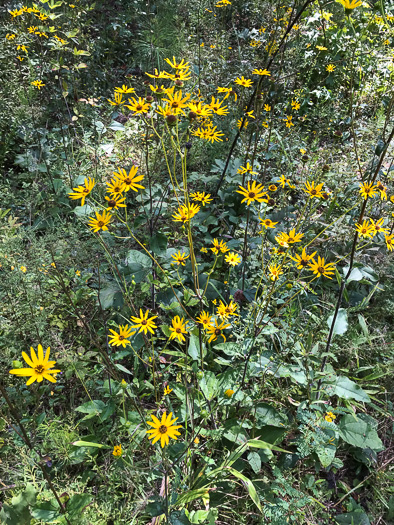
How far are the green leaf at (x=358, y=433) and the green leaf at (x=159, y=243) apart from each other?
100cm

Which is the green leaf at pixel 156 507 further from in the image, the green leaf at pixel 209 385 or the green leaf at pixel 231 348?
the green leaf at pixel 231 348

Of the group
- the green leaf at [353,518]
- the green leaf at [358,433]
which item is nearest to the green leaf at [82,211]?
the green leaf at [358,433]

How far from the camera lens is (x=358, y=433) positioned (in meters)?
1.31

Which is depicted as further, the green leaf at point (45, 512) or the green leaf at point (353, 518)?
the green leaf at point (353, 518)

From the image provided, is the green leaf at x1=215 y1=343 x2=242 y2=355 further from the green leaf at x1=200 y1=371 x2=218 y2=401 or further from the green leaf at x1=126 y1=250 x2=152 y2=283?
the green leaf at x1=126 y1=250 x2=152 y2=283

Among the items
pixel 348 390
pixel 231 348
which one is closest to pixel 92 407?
pixel 231 348

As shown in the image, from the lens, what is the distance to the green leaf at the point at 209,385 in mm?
1181

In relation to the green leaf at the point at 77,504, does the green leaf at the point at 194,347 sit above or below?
above

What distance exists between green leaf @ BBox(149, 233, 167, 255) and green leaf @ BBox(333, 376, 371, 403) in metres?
0.89

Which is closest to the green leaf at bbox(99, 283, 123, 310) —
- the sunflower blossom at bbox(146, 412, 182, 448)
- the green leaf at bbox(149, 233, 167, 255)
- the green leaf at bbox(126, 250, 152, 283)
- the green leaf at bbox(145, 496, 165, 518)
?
the green leaf at bbox(126, 250, 152, 283)

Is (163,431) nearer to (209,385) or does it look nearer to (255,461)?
(209,385)

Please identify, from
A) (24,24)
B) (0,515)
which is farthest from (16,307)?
(24,24)

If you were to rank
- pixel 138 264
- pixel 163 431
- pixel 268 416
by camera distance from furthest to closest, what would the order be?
pixel 138 264 < pixel 268 416 < pixel 163 431

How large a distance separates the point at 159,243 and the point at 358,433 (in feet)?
3.60
